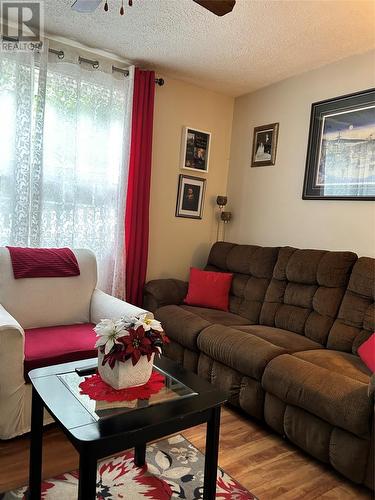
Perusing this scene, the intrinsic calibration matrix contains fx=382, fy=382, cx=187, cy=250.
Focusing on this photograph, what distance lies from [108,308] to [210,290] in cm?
102

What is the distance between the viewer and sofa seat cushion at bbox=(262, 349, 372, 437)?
5.73 ft

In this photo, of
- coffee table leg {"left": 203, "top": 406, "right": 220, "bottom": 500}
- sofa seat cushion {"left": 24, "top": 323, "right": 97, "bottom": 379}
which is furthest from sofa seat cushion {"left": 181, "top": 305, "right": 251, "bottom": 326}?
coffee table leg {"left": 203, "top": 406, "right": 220, "bottom": 500}

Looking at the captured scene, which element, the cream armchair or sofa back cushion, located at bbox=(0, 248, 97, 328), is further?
sofa back cushion, located at bbox=(0, 248, 97, 328)

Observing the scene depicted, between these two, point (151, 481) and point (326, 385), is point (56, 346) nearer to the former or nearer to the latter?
point (151, 481)

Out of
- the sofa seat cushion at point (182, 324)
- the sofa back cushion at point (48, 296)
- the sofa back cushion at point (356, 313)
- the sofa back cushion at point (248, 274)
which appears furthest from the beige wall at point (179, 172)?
the sofa back cushion at point (356, 313)

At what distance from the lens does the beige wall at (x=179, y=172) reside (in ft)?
11.6

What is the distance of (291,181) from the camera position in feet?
11.0

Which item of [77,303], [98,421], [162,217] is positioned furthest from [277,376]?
[162,217]

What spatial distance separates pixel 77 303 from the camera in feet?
8.77

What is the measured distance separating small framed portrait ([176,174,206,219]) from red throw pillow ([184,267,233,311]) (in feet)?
2.37

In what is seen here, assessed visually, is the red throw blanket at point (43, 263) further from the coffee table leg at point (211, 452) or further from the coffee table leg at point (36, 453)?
the coffee table leg at point (211, 452)

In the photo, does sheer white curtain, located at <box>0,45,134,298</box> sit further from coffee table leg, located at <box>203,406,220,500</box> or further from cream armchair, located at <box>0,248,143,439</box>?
coffee table leg, located at <box>203,406,220,500</box>

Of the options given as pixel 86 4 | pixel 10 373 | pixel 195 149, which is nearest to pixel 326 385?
pixel 10 373

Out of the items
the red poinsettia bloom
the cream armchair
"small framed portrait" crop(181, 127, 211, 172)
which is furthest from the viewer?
"small framed portrait" crop(181, 127, 211, 172)
